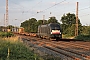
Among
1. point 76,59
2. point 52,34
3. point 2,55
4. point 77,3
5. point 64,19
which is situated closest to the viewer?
point 2,55

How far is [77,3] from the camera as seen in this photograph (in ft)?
153

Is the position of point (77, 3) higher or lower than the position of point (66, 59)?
higher

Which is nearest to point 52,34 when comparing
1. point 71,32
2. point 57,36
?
point 57,36

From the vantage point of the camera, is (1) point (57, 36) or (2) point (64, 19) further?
(2) point (64, 19)

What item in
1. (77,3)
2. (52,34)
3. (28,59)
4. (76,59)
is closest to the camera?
(28,59)

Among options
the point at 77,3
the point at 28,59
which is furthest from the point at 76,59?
the point at 77,3

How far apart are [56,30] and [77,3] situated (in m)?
12.1

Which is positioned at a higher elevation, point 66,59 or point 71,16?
point 71,16

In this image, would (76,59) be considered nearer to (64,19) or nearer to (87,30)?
(87,30)

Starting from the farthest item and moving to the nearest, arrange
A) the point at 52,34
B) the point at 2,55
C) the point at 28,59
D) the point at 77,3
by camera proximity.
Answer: the point at 77,3 → the point at 52,34 → the point at 2,55 → the point at 28,59

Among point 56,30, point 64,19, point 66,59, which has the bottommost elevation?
point 66,59

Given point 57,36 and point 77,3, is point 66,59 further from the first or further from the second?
point 77,3

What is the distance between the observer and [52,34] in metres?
36.8

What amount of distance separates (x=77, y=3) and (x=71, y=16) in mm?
52980
